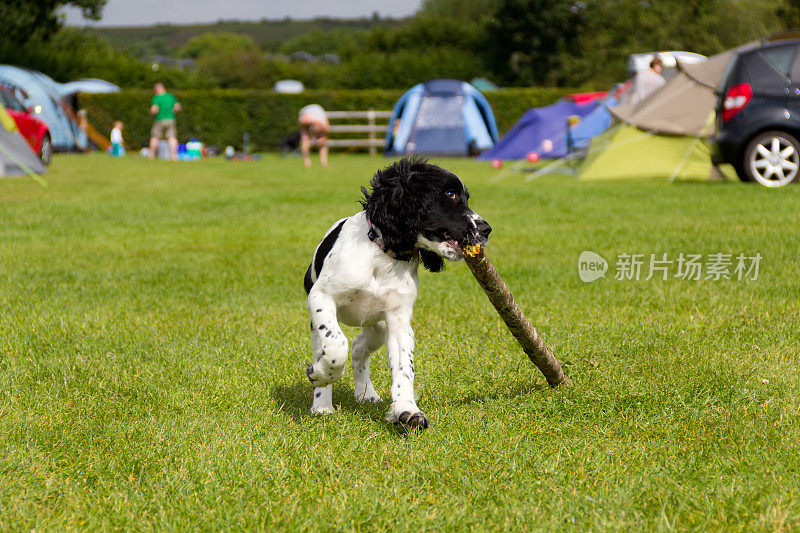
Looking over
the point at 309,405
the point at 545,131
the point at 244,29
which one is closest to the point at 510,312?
the point at 309,405

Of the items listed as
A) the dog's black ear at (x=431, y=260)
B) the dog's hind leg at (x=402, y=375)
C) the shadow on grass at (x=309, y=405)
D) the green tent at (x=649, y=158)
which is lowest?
the green tent at (x=649, y=158)

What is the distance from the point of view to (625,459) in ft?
11.3

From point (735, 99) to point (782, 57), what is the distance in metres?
0.92

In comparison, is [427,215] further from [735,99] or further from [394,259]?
[735,99]

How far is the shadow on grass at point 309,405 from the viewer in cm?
396

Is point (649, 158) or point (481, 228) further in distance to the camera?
point (649, 158)

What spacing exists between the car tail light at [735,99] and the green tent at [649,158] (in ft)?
5.91

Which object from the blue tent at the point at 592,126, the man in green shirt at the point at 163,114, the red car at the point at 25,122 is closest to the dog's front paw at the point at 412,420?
the red car at the point at 25,122

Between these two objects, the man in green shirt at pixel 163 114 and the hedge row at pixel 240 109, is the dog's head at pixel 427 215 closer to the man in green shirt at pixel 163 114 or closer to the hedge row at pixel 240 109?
the man in green shirt at pixel 163 114

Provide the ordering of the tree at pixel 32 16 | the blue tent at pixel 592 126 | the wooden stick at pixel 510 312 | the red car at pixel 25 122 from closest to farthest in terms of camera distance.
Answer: the wooden stick at pixel 510 312
the red car at pixel 25 122
the blue tent at pixel 592 126
the tree at pixel 32 16

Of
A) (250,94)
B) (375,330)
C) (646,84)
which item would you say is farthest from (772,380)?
(250,94)

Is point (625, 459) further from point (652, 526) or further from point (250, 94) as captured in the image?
point (250, 94)

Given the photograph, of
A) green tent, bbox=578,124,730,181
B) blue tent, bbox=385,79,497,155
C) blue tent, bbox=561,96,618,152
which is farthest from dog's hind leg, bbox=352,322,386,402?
blue tent, bbox=385,79,497,155

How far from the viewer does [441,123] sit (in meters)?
30.3
